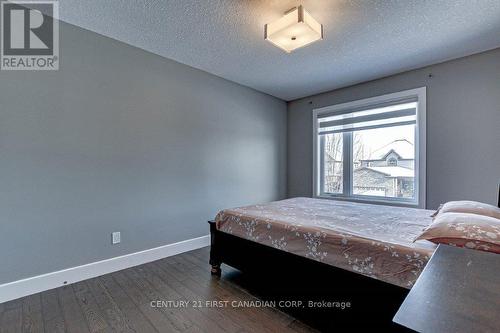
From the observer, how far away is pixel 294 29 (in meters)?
2.00

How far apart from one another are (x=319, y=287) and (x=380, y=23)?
8.18ft

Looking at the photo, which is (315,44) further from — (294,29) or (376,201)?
(376,201)

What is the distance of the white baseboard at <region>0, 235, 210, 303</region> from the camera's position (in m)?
2.02

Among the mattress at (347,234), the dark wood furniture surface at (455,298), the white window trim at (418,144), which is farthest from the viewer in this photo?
the white window trim at (418,144)

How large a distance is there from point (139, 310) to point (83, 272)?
37.2 inches

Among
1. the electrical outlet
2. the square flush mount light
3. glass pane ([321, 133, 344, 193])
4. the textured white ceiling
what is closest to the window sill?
glass pane ([321, 133, 344, 193])

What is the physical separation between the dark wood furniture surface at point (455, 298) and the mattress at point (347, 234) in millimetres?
511

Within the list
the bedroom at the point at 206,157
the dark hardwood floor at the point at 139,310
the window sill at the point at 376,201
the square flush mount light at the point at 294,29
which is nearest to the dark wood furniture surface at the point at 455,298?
the bedroom at the point at 206,157

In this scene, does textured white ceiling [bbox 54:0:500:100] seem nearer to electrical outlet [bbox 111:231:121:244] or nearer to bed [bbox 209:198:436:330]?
bed [bbox 209:198:436:330]

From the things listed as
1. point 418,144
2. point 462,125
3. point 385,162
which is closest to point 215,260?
point 385,162

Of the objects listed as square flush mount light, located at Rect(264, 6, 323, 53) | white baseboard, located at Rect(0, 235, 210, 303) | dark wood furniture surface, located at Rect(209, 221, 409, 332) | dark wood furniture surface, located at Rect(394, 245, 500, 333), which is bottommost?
white baseboard, located at Rect(0, 235, 210, 303)

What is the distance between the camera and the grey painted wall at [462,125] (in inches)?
110

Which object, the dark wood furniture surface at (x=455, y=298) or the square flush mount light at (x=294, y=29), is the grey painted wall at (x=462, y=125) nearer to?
the square flush mount light at (x=294, y=29)

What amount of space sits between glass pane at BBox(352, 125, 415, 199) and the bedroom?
28 millimetres
